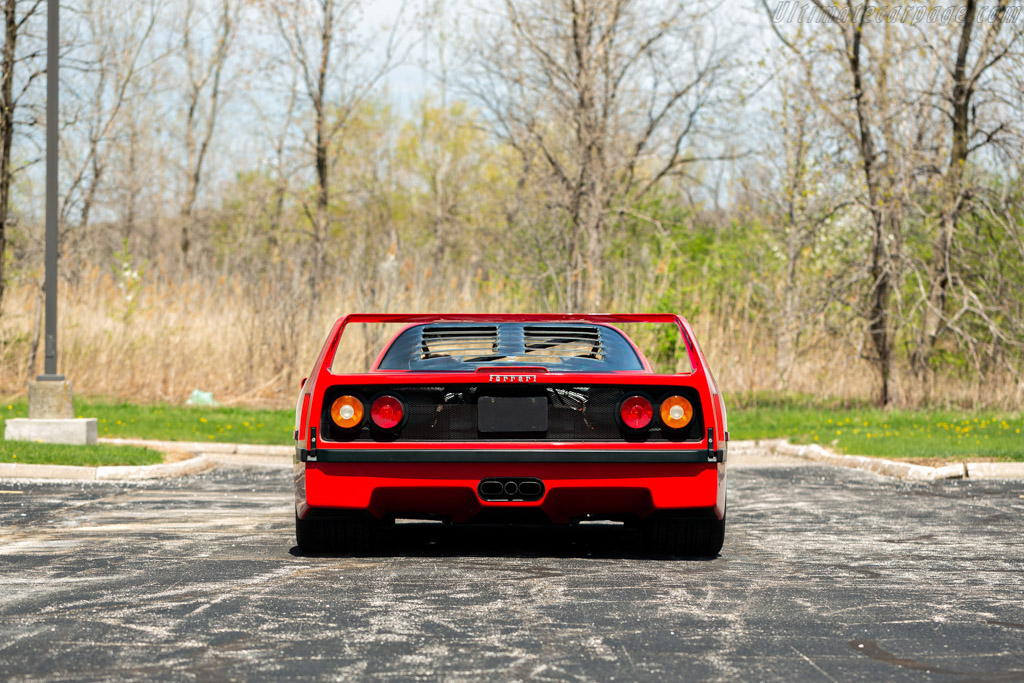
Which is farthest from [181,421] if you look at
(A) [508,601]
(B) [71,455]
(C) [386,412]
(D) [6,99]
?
(A) [508,601]

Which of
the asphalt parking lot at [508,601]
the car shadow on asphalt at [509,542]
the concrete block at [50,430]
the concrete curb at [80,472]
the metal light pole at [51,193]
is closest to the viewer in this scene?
the asphalt parking lot at [508,601]

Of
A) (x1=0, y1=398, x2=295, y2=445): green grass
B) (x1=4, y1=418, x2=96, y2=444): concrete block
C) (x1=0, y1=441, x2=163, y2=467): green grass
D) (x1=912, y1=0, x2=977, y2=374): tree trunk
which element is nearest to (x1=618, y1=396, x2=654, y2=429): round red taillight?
(x1=0, y1=441, x2=163, y2=467): green grass

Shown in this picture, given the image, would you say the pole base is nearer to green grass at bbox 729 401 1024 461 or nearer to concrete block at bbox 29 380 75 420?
concrete block at bbox 29 380 75 420

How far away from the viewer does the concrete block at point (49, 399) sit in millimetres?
14250

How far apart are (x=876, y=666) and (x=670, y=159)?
108ft

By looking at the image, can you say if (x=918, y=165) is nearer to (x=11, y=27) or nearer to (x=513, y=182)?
(x=11, y=27)

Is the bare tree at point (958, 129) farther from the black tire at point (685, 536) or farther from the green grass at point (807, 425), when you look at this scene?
the black tire at point (685, 536)

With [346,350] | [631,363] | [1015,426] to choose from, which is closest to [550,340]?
[631,363]

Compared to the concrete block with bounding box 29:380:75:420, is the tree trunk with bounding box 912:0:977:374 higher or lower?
higher

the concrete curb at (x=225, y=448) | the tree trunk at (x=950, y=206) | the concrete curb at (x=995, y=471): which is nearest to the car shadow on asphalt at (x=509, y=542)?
the concrete curb at (x=995, y=471)

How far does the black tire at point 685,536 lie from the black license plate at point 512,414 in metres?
0.97

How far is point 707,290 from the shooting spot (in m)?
23.4

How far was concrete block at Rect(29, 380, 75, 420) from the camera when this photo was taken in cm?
1425

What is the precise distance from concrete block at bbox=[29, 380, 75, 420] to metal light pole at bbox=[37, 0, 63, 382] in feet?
0.26
